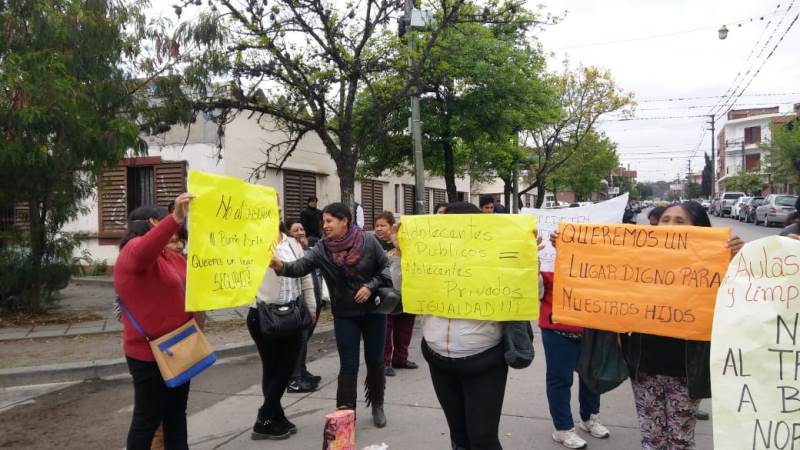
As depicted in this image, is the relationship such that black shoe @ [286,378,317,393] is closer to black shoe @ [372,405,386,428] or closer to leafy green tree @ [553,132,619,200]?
black shoe @ [372,405,386,428]

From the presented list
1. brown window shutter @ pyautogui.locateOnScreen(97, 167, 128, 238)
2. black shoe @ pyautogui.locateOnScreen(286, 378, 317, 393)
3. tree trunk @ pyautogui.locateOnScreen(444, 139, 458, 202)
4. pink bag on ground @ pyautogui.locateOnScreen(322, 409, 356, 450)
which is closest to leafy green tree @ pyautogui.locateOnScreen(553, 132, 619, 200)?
tree trunk @ pyautogui.locateOnScreen(444, 139, 458, 202)

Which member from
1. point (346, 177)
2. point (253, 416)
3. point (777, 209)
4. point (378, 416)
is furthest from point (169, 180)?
point (777, 209)

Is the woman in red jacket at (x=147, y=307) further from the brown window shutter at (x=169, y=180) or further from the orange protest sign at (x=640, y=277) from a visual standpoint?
the brown window shutter at (x=169, y=180)

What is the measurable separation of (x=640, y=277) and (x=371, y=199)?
19.6 metres

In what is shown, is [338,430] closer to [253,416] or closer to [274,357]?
[274,357]

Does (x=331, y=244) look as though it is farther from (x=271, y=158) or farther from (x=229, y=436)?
(x=271, y=158)

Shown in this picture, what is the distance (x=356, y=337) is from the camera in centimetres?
467

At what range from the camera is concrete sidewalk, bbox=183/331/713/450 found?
4.57 meters

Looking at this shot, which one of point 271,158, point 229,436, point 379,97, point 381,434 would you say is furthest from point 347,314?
point 271,158

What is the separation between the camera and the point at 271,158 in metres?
16.0

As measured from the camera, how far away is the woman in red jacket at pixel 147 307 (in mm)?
3105

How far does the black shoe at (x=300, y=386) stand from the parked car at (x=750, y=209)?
31926mm

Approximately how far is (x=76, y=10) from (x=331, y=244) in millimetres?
6873

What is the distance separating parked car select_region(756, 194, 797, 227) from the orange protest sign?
1129 inches
